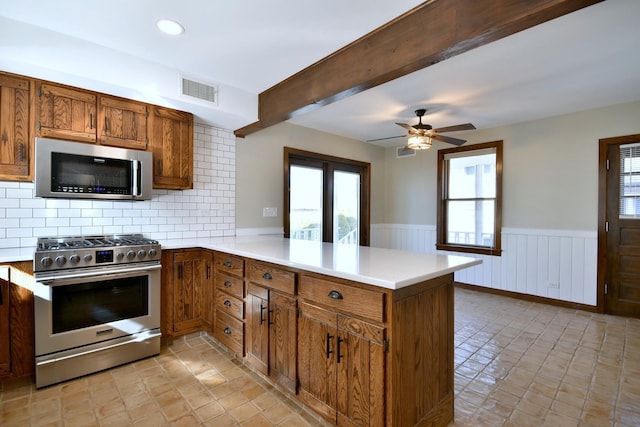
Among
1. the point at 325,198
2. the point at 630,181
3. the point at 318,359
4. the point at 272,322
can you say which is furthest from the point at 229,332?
the point at 630,181

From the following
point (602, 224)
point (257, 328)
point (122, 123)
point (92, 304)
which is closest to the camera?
point (257, 328)

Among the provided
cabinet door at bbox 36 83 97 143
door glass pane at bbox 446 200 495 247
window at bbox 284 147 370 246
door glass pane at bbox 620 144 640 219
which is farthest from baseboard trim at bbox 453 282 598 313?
cabinet door at bbox 36 83 97 143

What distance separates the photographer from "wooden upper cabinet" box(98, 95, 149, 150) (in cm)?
261

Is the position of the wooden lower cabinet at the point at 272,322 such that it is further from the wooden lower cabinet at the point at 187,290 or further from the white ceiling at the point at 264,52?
the white ceiling at the point at 264,52

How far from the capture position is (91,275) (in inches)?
91.3

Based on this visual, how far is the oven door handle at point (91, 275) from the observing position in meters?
2.16

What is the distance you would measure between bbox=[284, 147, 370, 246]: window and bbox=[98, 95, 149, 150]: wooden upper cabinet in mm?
1864

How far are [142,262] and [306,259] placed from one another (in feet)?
5.02

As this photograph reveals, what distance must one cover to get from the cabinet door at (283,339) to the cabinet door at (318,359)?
0.06 meters

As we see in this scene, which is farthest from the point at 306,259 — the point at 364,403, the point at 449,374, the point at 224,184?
the point at 224,184

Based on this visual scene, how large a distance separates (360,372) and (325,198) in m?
3.49

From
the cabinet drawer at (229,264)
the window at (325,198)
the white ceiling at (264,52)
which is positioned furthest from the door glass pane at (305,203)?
the cabinet drawer at (229,264)

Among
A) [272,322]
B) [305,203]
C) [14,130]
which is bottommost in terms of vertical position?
[272,322]

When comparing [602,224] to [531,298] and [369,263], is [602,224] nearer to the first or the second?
[531,298]
